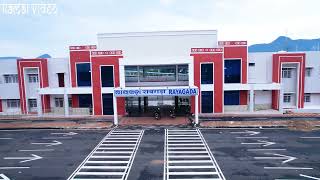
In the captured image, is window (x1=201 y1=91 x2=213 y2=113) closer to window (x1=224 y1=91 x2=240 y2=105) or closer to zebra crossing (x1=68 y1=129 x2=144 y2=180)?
window (x1=224 y1=91 x2=240 y2=105)

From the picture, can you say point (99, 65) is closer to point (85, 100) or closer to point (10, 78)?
point (85, 100)

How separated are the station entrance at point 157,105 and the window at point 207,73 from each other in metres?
3.62

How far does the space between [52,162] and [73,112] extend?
792 inches

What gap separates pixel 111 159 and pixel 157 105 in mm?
22990

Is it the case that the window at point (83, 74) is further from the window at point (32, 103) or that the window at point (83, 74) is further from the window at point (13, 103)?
the window at point (13, 103)

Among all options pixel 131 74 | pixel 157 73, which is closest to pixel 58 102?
pixel 131 74

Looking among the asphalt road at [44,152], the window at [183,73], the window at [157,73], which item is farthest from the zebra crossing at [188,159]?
the window at [157,73]

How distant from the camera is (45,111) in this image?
41.1m

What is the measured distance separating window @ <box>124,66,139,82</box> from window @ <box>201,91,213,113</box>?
961cm

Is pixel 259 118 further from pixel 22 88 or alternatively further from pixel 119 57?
pixel 22 88

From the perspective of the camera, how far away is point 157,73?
126 ft

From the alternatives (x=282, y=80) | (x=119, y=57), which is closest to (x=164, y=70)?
(x=119, y=57)

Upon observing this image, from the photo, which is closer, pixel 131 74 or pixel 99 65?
pixel 99 65

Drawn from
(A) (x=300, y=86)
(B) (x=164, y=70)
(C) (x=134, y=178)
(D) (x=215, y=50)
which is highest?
(D) (x=215, y=50)
